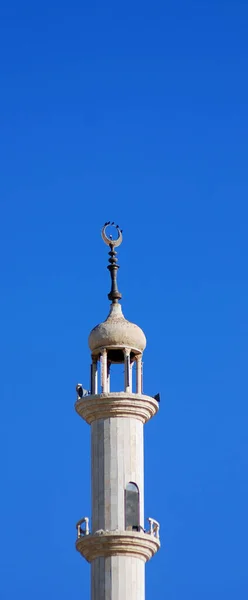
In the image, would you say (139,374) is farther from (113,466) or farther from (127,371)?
(113,466)

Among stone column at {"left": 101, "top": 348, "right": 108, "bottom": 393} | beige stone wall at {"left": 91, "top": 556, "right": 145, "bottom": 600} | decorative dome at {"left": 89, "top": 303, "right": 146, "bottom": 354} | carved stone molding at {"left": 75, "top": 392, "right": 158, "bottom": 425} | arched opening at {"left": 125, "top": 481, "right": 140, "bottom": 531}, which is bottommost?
beige stone wall at {"left": 91, "top": 556, "right": 145, "bottom": 600}

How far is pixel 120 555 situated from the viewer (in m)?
62.8

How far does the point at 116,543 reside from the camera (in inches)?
2470

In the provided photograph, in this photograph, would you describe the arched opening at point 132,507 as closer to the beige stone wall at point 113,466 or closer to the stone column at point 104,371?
the beige stone wall at point 113,466

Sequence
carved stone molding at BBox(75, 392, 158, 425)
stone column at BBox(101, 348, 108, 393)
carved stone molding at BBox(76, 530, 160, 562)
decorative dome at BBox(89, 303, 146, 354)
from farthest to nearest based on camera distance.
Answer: decorative dome at BBox(89, 303, 146, 354)
stone column at BBox(101, 348, 108, 393)
carved stone molding at BBox(75, 392, 158, 425)
carved stone molding at BBox(76, 530, 160, 562)

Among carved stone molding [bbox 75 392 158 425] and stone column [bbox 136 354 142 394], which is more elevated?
stone column [bbox 136 354 142 394]

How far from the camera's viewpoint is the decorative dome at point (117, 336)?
65250 millimetres

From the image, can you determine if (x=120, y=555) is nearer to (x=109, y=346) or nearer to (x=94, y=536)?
(x=94, y=536)

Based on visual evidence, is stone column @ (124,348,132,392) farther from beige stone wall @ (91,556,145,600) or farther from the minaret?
beige stone wall @ (91,556,145,600)

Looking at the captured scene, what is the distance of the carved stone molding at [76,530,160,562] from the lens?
6269 centimetres

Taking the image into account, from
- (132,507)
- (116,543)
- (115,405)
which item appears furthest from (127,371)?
(116,543)

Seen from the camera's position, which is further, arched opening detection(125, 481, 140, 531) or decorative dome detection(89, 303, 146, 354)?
decorative dome detection(89, 303, 146, 354)

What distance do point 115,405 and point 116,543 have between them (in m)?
4.20

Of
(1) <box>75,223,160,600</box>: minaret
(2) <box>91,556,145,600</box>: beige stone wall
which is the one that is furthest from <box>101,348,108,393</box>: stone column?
(2) <box>91,556,145,600</box>: beige stone wall
